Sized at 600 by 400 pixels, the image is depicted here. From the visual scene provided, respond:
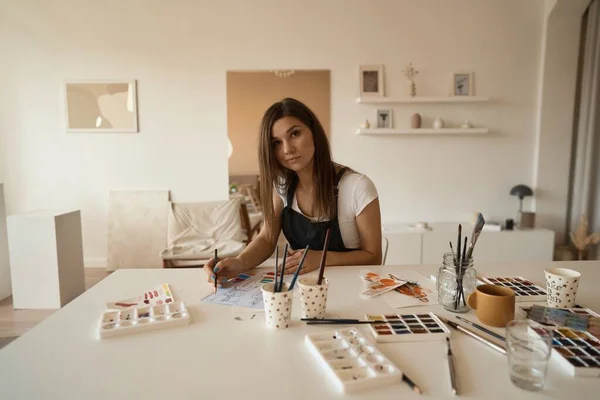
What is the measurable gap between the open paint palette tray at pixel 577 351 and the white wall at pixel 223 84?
2.79 meters

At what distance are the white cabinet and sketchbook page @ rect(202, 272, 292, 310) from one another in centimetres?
215

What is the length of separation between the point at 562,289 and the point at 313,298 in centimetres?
63

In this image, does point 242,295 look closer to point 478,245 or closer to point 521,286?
point 521,286

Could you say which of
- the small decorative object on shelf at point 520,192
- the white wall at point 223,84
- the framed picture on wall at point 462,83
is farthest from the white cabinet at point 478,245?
the framed picture on wall at point 462,83

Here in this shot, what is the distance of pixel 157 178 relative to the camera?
3580mm

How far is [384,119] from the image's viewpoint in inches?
136

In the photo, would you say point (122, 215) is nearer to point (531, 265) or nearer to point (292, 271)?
point (292, 271)

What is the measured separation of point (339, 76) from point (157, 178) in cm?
191

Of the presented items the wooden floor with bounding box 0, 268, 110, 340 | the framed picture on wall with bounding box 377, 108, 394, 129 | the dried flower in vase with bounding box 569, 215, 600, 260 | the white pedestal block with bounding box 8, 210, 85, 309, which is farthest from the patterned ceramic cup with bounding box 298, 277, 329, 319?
the dried flower in vase with bounding box 569, 215, 600, 260

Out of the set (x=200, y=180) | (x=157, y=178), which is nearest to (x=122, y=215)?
(x=157, y=178)

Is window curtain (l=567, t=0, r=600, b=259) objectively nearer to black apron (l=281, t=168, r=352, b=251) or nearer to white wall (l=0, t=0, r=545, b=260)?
white wall (l=0, t=0, r=545, b=260)

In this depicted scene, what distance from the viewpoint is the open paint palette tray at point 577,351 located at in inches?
27.0

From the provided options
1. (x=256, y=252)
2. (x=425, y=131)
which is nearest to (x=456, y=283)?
(x=256, y=252)

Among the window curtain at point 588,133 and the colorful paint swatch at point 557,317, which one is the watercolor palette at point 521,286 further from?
the window curtain at point 588,133
